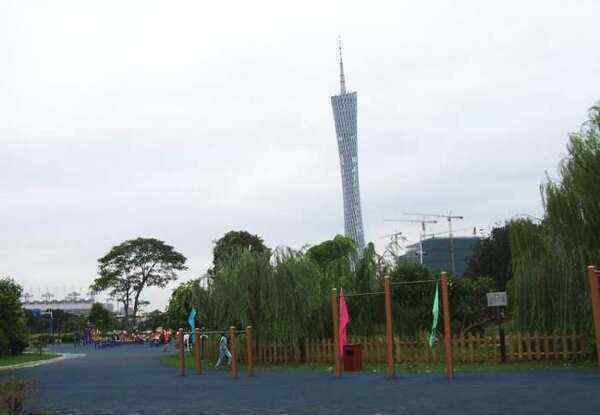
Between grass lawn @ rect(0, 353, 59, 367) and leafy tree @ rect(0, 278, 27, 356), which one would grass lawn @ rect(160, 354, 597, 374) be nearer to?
grass lawn @ rect(0, 353, 59, 367)

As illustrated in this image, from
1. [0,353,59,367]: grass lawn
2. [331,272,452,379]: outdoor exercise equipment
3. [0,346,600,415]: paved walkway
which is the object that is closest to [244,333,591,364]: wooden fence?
[0,346,600,415]: paved walkway

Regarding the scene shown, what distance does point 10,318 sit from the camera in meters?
42.2

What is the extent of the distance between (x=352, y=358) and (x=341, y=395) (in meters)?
7.17

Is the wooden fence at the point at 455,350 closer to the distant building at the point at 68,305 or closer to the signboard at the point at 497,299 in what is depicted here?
the signboard at the point at 497,299

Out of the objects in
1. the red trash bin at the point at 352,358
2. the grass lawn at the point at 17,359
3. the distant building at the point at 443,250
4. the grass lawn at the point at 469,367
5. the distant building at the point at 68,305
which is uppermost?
the distant building at the point at 443,250

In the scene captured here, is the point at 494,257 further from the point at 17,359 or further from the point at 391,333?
the point at 391,333

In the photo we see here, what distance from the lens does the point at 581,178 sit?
67.3 ft

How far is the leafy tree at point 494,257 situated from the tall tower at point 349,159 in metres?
A: 43.7

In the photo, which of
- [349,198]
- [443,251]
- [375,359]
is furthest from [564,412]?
[443,251]

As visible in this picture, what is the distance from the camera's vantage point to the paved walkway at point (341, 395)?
39.6 ft

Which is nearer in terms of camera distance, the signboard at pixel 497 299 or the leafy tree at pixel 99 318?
the signboard at pixel 497 299

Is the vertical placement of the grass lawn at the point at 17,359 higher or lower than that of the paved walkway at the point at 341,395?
lower

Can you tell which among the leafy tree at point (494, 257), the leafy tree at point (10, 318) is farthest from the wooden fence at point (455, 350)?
the leafy tree at point (494, 257)

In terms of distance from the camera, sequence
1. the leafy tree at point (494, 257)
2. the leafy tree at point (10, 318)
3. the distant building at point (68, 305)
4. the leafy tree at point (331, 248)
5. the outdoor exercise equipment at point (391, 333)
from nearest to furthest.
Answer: the outdoor exercise equipment at point (391, 333), the leafy tree at point (10, 318), the leafy tree at point (494, 257), the leafy tree at point (331, 248), the distant building at point (68, 305)
